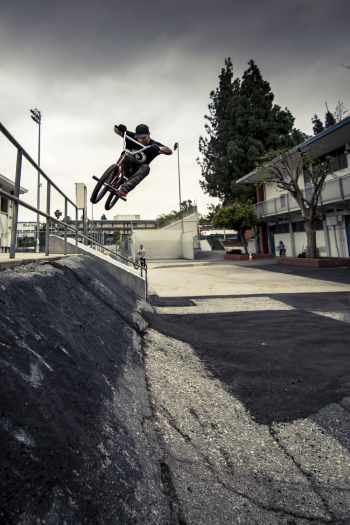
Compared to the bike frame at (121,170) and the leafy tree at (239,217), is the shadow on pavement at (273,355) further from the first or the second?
the leafy tree at (239,217)

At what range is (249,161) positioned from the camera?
1298 inches

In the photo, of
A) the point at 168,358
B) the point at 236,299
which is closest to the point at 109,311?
the point at 168,358

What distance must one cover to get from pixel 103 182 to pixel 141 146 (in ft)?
3.15

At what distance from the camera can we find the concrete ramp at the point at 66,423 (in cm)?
121

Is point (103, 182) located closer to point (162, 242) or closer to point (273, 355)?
point (273, 355)

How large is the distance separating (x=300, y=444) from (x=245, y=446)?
40cm

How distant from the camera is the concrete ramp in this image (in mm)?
1214

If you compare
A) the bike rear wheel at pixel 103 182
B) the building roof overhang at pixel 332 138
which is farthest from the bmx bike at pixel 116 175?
the building roof overhang at pixel 332 138

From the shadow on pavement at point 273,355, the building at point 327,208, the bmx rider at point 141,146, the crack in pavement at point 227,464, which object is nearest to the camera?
the crack in pavement at point 227,464

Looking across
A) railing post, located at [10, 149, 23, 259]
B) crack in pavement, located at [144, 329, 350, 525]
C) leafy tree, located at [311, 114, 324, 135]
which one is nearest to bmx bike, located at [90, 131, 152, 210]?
railing post, located at [10, 149, 23, 259]

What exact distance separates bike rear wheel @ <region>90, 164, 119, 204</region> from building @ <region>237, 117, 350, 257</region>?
48.3ft

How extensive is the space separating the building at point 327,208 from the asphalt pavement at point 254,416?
15563 mm

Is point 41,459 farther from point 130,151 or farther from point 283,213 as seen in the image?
point 283,213

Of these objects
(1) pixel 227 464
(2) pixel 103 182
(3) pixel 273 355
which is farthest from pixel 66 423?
(2) pixel 103 182
